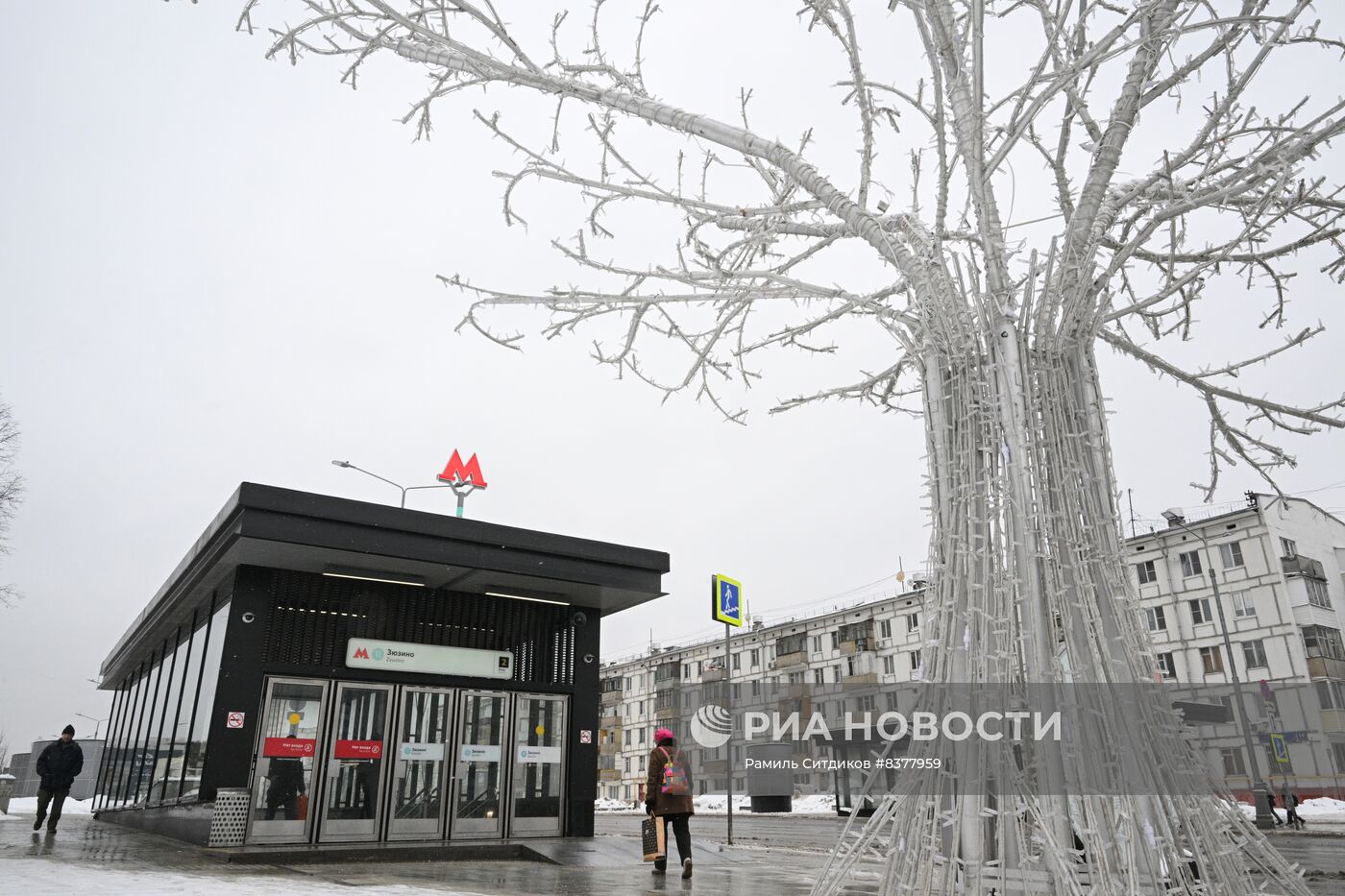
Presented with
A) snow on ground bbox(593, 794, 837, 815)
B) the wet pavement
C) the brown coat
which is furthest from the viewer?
snow on ground bbox(593, 794, 837, 815)

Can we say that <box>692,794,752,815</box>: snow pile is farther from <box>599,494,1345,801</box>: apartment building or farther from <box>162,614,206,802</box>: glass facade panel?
<box>162,614,206,802</box>: glass facade panel

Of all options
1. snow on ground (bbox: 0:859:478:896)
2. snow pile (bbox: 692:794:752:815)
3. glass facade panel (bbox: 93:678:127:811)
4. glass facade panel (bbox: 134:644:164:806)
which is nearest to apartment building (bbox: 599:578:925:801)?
snow pile (bbox: 692:794:752:815)

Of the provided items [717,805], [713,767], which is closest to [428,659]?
[717,805]

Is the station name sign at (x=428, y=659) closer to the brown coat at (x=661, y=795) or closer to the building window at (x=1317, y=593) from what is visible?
the brown coat at (x=661, y=795)

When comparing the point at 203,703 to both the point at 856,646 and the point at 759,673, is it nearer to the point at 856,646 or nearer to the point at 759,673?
the point at 856,646

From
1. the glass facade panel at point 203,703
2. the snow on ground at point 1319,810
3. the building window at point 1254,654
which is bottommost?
the snow on ground at point 1319,810

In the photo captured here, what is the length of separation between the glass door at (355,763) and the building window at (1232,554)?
31953mm

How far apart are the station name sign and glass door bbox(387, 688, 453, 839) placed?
0.34 meters

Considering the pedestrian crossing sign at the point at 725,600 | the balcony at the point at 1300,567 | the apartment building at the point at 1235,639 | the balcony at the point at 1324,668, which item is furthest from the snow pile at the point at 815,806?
the pedestrian crossing sign at the point at 725,600

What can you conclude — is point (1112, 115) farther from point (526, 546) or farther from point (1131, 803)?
point (526, 546)

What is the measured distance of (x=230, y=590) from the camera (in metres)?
11.0

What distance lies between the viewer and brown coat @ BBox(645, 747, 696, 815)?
25.1 ft

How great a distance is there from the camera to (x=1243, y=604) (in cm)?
3136

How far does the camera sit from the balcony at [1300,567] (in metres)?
30.6
